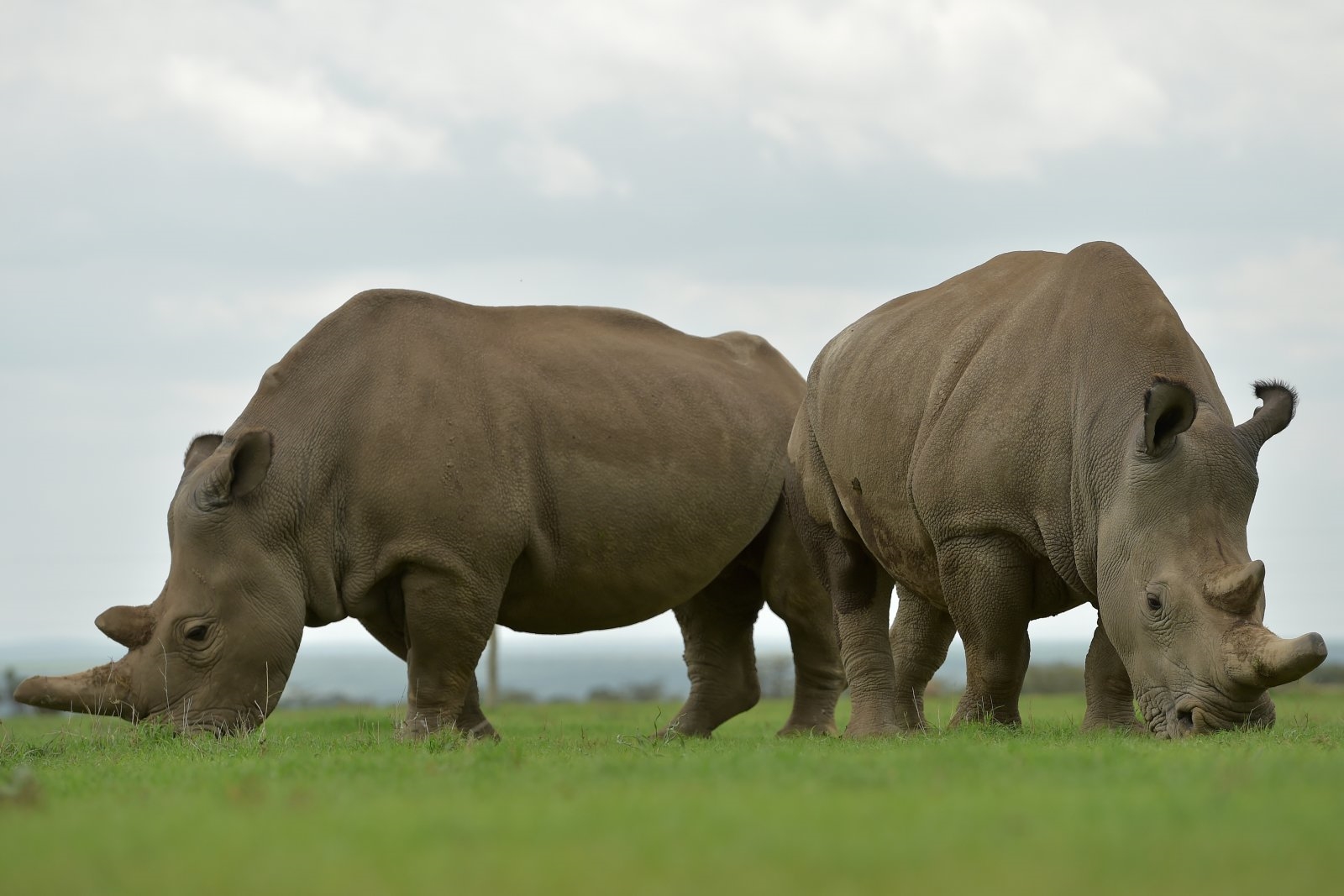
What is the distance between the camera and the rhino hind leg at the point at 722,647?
12.8 m

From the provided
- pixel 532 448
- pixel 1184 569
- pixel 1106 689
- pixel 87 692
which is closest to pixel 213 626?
pixel 87 692

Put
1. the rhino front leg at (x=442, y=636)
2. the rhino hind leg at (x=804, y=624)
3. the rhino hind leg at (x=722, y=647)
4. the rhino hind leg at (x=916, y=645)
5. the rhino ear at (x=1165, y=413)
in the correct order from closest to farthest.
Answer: the rhino ear at (x=1165, y=413) < the rhino front leg at (x=442, y=636) < the rhino hind leg at (x=916, y=645) < the rhino hind leg at (x=804, y=624) < the rhino hind leg at (x=722, y=647)

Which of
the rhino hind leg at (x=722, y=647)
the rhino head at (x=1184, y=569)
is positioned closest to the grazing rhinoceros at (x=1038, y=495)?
the rhino head at (x=1184, y=569)

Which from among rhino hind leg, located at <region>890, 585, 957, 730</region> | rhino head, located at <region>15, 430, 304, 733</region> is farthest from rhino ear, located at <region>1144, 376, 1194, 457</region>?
rhino head, located at <region>15, 430, 304, 733</region>

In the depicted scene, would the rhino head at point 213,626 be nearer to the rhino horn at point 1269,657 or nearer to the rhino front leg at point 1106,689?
the rhino front leg at point 1106,689

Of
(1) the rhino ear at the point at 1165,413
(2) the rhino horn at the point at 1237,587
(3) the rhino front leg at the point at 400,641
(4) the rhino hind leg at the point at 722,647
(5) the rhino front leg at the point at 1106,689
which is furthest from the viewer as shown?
(4) the rhino hind leg at the point at 722,647

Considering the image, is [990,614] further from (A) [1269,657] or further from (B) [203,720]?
(B) [203,720]

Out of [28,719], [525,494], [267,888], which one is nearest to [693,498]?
[525,494]

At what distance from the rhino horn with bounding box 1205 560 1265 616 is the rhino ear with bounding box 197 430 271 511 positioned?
5396mm

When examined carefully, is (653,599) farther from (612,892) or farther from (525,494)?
(612,892)

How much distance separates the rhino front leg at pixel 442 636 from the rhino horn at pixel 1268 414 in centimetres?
446

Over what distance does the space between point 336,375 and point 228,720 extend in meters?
2.16

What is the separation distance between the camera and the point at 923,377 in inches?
397

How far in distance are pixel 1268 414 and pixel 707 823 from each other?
5230 mm
